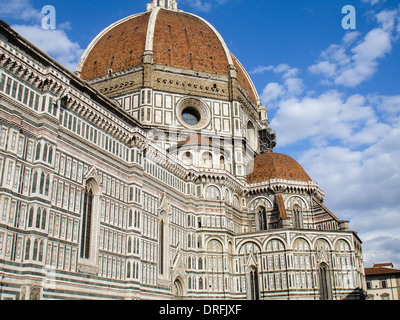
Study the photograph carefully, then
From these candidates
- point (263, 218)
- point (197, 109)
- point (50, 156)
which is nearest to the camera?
point (50, 156)

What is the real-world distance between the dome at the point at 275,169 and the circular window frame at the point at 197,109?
7.03m

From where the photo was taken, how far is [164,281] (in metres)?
35.6

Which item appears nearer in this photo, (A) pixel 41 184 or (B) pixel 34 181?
(B) pixel 34 181

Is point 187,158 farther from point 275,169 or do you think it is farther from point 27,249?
point 27,249

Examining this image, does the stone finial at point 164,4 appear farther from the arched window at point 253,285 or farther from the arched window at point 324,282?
the arched window at point 324,282

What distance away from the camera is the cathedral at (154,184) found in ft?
79.0

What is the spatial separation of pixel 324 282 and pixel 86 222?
75.9ft

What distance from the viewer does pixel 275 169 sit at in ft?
160

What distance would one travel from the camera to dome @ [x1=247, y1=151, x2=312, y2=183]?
4831 cm

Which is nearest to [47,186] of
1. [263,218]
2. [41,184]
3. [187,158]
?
[41,184]

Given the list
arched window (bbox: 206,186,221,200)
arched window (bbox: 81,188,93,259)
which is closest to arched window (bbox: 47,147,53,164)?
arched window (bbox: 81,188,93,259)

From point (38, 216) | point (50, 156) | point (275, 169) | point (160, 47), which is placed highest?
point (160, 47)

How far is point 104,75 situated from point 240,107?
1580 centimetres

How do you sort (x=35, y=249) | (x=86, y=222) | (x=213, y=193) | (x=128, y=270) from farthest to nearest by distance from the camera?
(x=213, y=193) < (x=128, y=270) < (x=86, y=222) < (x=35, y=249)
